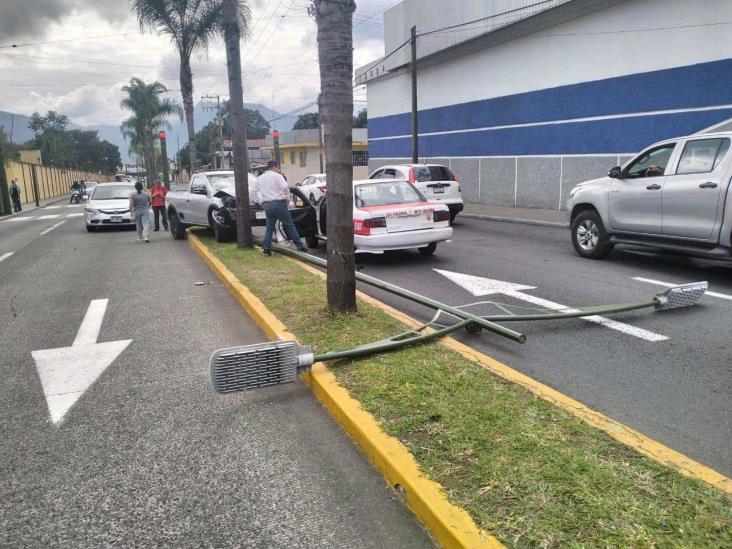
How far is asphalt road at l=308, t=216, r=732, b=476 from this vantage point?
4.09 metres

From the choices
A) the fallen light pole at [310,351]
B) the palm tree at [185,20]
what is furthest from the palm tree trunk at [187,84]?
the fallen light pole at [310,351]

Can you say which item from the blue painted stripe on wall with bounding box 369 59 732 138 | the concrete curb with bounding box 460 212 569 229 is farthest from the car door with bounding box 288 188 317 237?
the blue painted stripe on wall with bounding box 369 59 732 138

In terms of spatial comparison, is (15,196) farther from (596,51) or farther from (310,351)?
(310,351)

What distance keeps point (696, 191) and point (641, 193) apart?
39.1 inches

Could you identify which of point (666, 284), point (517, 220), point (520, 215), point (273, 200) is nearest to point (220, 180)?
point (273, 200)

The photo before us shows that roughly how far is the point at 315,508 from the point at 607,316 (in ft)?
15.0

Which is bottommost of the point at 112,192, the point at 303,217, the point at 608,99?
the point at 303,217

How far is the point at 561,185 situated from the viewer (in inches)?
759

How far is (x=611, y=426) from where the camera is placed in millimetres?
3656

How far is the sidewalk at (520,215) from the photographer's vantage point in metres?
16.6

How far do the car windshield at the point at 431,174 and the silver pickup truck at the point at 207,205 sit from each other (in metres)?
4.63

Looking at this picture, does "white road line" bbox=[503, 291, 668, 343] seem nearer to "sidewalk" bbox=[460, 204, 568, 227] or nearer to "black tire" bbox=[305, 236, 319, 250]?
"black tire" bbox=[305, 236, 319, 250]

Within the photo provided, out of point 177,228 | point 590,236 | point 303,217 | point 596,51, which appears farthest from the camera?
point 596,51

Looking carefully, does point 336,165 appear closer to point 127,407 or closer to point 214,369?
point 214,369
